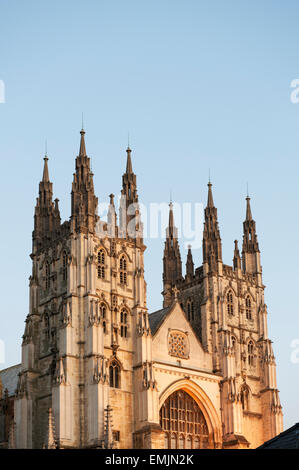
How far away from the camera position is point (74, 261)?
7850cm

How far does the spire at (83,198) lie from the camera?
80.2 meters

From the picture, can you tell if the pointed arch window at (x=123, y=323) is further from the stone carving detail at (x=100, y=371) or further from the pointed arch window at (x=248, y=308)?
the pointed arch window at (x=248, y=308)

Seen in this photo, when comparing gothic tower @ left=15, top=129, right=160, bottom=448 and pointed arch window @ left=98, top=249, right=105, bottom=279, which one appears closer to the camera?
gothic tower @ left=15, top=129, right=160, bottom=448

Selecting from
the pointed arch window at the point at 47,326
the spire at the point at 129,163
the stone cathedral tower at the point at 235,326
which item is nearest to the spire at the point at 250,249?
the stone cathedral tower at the point at 235,326

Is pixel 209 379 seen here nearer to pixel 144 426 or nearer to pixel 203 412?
pixel 203 412

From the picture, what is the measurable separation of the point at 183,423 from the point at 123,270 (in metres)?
15.6

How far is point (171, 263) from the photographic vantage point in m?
97.4

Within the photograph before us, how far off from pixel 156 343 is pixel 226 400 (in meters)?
9.44

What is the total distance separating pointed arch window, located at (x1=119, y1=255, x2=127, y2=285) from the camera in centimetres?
8219

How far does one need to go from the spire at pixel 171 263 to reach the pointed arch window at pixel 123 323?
14.5 meters

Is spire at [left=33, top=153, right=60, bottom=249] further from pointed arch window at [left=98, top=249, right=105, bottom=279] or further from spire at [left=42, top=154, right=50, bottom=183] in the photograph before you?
pointed arch window at [left=98, top=249, right=105, bottom=279]

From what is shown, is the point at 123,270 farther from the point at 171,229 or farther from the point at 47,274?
the point at 171,229

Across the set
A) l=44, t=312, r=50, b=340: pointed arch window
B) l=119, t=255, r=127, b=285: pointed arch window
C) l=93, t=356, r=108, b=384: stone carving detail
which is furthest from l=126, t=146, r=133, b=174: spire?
l=93, t=356, r=108, b=384: stone carving detail

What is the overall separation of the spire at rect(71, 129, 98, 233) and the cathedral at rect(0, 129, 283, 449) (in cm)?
11
